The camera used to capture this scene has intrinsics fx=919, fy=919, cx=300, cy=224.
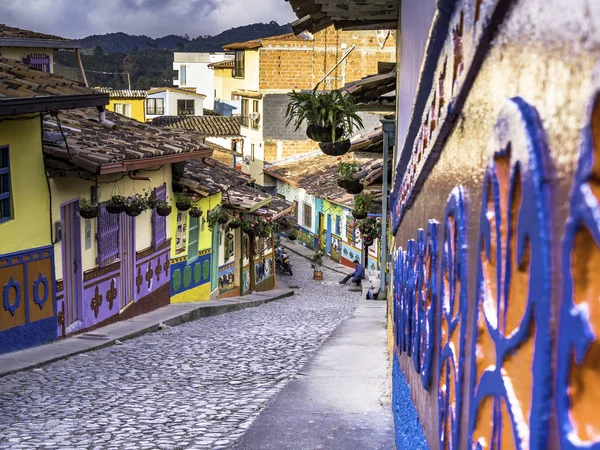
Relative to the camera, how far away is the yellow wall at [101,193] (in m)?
13.4

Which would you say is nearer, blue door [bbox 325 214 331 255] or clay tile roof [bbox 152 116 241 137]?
blue door [bbox 325 214 331 255]

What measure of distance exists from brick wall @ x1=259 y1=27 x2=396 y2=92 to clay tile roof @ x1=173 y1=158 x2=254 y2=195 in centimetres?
2183

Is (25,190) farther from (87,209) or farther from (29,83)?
(29,83)

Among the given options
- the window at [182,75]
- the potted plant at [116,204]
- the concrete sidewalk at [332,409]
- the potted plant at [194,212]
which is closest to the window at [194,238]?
the potted plant at [194,212]

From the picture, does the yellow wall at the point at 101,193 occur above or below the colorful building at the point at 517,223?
below

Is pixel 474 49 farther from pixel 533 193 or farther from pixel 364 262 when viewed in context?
pixel 364 262

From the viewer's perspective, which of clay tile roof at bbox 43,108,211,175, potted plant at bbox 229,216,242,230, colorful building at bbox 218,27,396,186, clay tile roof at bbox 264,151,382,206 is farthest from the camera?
colorful building at bbox 218,27,396,186

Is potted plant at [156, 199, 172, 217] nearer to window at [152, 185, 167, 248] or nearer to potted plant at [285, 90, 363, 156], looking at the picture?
window at [152, 185, 167, 248]

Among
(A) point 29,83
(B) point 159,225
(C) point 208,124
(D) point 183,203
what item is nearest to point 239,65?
(C) point 208,124

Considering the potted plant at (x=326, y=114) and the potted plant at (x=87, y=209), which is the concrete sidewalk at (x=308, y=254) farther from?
the potted plant at (x=326, y=114)

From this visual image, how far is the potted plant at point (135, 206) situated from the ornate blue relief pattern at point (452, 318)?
12.4 metres

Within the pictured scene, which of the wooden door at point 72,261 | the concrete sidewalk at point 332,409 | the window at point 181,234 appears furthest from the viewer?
the window at point 181,234

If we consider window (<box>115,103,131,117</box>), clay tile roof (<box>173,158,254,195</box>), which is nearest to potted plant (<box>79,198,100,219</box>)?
clay tile roof (<box>173,158,254,195</box>)

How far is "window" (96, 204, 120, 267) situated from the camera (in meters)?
15.1
